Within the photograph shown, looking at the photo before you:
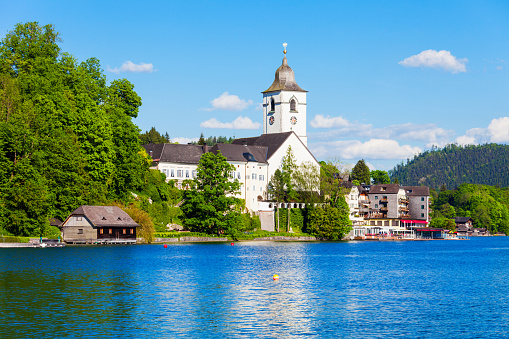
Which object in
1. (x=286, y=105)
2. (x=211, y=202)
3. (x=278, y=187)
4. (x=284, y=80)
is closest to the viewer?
(x=211, y=202)

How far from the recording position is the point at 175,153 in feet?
399

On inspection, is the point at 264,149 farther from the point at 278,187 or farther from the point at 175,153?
the point at 175,153

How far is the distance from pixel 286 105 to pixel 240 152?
75.0 ft

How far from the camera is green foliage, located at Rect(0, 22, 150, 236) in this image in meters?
75.2

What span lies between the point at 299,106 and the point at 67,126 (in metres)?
68.3

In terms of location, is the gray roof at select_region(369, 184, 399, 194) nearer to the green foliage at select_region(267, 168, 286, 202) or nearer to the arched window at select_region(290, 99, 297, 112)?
the arched window at select_region(290, 99, 297, 112)

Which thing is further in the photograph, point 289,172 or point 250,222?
point 289,172

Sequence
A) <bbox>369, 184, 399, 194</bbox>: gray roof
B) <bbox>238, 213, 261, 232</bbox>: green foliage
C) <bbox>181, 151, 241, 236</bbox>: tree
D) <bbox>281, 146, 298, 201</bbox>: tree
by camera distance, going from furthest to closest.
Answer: <bbox>369, 184, 399, 194</bbox>: gray roof, <bbox>281, 146, 298, 201</bbox>: tree, <bbox>238, 213, 261, 232</bbox>: green foliage, <bbox>181, 151, 241, 236</bbox>: tree

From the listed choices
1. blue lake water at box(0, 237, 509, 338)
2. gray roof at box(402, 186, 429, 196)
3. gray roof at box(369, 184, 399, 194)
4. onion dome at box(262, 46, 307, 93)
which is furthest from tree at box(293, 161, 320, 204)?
gray roof at box(402, 186, 429, 196)

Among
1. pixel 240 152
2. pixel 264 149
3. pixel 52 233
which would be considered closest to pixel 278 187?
pixel 240 152

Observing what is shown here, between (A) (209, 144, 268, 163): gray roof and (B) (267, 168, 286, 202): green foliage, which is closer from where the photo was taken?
(B) (267, 168, 286, 202): green foliage

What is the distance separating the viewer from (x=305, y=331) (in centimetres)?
2967

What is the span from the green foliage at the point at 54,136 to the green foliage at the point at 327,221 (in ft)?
99.5

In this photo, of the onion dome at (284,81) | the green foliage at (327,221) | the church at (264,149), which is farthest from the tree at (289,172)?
the onion dome at (284,81)
